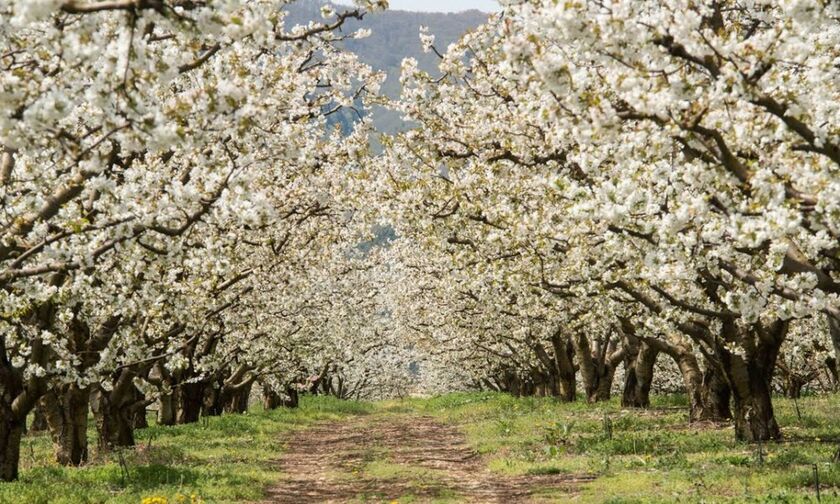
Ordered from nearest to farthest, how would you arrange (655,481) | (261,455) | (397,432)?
1. (655,481)
2. (261,455)
3. (397,432)

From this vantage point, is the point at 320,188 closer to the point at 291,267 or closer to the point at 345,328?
the point at 291,267

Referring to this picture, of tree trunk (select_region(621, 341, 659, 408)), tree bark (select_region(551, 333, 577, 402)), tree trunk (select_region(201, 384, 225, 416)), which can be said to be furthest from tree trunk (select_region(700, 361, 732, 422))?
tree trunk (select_region(201, 384, 225, 416))

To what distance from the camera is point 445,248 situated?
67.3 ft

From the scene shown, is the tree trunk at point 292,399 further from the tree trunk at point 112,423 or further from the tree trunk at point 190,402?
the tree trunk at point 112,423

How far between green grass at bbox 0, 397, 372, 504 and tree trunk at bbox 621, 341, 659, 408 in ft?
47.2

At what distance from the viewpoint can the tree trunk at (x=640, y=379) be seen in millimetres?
30859

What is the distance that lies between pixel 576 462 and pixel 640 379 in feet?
48.9

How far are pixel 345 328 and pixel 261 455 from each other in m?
22.8

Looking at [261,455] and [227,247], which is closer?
[227,247]

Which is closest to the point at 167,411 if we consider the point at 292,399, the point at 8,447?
the point at 8,447

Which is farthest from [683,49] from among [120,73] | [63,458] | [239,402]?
[239,402]

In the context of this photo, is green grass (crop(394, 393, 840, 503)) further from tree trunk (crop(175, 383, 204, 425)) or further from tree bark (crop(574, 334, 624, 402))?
tree trunk (crop(175, 383, 204, 425))

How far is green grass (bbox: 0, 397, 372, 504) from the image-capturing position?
1409cm

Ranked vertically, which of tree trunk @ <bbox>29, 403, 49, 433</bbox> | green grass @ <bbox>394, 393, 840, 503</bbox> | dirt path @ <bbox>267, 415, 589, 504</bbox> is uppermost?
tree trunk @ <bbox>29, 403, 49, 433</bbox>
